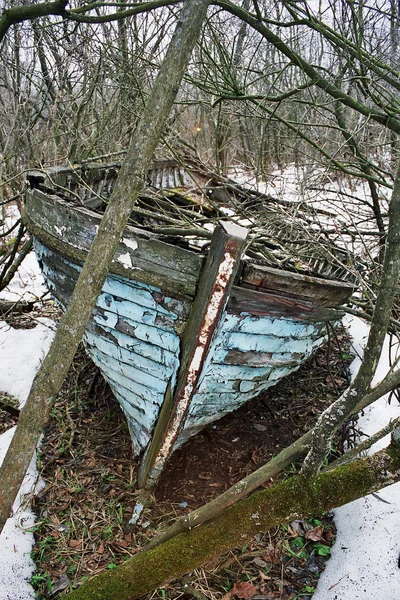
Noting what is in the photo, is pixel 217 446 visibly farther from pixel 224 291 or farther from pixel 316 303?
pixel 224 291

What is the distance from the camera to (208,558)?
193cm

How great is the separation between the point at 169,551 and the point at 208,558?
0.16 m

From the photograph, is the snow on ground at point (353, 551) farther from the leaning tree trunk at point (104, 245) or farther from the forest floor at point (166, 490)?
the leaning tree trunk at point (104, 245)

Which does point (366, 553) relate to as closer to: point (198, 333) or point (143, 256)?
point (198, 333)

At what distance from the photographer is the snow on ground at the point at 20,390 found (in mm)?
2490

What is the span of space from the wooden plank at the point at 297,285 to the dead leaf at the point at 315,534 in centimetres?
133

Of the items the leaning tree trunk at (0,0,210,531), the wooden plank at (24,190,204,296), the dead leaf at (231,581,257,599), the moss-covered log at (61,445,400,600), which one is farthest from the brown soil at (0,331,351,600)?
the wooden plank at (24,190,204,296)

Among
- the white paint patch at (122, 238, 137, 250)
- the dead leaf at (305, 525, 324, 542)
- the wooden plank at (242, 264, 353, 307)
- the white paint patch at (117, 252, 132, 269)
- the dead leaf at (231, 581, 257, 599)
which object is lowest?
the dead leaf at (231, 581, 257, 599)

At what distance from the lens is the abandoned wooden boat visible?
2.47 meters

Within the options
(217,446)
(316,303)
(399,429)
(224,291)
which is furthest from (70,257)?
(399,429)

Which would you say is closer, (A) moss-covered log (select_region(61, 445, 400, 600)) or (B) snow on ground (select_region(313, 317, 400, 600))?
(A) moss-covered log (select_region(61, 445, 400, 600))

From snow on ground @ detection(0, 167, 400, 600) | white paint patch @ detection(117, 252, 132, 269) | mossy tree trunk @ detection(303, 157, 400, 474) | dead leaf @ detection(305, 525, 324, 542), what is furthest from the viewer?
dead leaf @ detection(305, 525, 324, 542)

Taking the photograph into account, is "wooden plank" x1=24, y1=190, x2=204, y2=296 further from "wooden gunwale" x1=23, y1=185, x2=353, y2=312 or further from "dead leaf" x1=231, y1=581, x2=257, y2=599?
"dead leaf" x1=231, y1=581, x2=257, y2=599

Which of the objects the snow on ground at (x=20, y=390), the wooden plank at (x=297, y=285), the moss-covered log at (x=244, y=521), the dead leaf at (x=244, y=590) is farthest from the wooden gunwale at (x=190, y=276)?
the snow on ground at (x=20, y=390)
